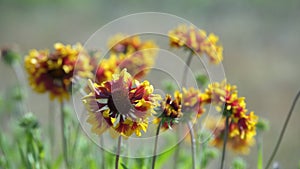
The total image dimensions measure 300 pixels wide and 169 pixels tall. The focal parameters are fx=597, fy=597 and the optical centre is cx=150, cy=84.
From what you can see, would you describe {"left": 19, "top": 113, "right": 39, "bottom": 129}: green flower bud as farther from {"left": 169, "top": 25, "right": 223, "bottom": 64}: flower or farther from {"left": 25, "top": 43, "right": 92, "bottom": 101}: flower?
{"left": 169, "top": 25, "right": 223, "bottom": 64}: flower

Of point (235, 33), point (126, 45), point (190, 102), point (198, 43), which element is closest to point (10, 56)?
point (126, 45)

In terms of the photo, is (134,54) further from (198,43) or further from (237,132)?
(237,132)

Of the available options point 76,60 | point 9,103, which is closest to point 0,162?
point 76,60

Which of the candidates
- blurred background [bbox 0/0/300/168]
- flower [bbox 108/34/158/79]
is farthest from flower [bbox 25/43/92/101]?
blurred background [bbox 0/0/300/168]

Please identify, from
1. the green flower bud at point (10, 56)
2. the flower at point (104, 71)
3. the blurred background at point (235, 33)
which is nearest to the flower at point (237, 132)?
the flower at point (104, 71)

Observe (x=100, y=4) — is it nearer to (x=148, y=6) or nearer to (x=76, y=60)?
(x=148, y=6)
